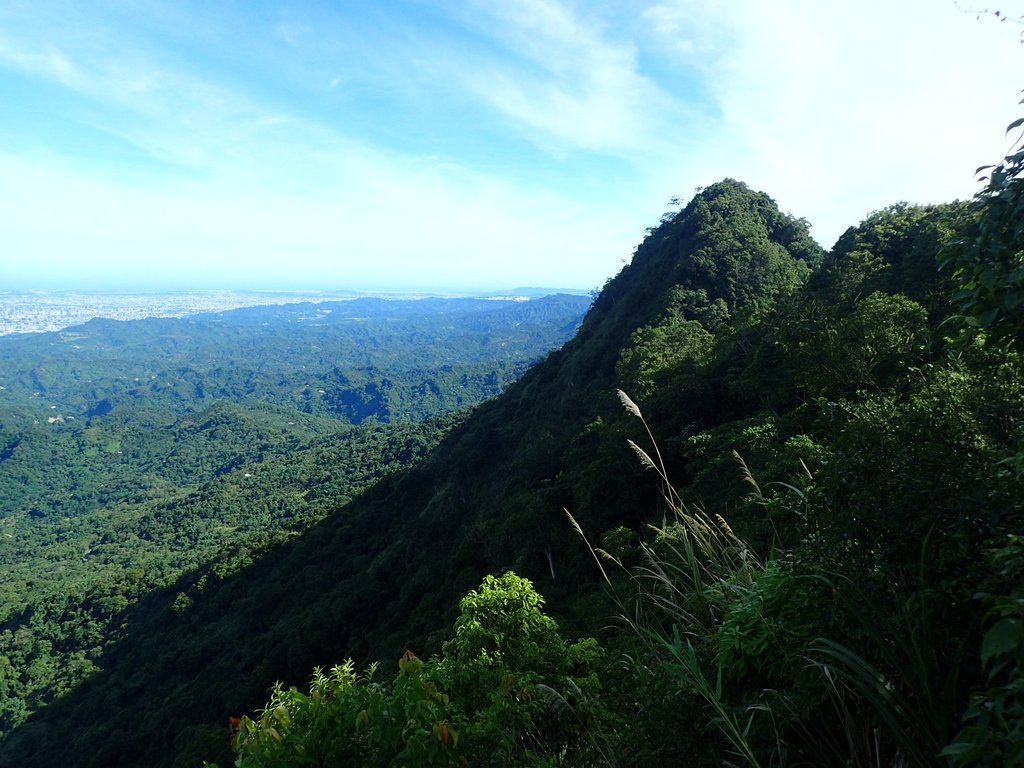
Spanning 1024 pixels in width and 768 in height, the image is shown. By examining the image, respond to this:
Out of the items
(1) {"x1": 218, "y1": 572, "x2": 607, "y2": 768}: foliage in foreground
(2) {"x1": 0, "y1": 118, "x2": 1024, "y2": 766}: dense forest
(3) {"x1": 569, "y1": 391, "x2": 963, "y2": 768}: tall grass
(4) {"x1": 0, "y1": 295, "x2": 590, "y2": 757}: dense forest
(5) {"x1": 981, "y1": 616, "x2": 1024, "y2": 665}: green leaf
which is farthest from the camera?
(4) {"x1": 0, "y1": 295, "x2": 590, "y2": 757}: dense forest

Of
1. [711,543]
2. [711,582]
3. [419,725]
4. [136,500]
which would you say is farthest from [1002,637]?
[136,500]

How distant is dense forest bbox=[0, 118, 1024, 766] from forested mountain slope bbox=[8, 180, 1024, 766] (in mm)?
31

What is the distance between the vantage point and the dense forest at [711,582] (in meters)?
2.52

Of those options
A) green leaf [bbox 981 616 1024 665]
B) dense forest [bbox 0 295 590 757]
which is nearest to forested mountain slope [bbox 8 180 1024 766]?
green leaf [bbox 981 616 1024 665]

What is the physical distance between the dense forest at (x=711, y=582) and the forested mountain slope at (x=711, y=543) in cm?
3

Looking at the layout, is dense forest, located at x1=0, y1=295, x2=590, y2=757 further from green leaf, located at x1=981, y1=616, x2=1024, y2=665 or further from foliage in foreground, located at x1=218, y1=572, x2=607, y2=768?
green leaf, located at x1=981, y1=616, x2=1024, y2=665

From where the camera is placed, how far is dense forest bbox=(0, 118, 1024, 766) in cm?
252

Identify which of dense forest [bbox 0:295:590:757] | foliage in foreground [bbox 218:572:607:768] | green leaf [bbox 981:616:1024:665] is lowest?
dense forest [bbox 0:295:590:757]

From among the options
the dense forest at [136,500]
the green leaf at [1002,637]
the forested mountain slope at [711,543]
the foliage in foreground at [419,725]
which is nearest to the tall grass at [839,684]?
the forested mountain slope at [711,543]

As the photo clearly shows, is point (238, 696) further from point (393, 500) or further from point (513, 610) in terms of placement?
point (513, 610)

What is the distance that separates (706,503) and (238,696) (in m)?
27.3

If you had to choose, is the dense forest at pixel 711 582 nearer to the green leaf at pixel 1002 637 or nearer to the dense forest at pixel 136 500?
the green leaf at pixel 1002 637

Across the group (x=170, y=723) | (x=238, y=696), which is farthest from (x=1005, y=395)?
(x=170, y=723)

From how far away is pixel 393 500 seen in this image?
161ft
